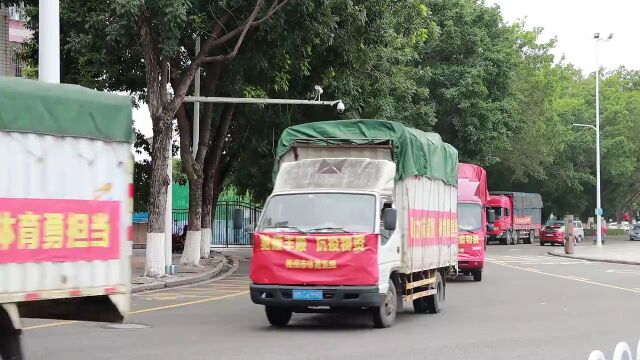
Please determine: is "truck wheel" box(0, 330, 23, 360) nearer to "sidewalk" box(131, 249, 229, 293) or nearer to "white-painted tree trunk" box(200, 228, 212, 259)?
"sidewalk" box(131, 249, 229, 293)

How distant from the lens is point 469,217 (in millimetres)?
24453

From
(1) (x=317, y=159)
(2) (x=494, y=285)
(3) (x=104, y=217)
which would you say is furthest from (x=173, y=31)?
(3) (x=104, y=217)

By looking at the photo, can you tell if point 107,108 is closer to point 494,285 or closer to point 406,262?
point 406,262

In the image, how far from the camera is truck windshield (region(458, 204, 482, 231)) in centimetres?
2416

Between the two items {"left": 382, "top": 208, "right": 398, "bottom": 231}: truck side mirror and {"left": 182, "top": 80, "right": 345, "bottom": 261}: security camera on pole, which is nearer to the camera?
{"left": 382, "top": 208, "right": 398, "bottom": 231}: truck side mirror

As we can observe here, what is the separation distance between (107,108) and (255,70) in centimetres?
1638

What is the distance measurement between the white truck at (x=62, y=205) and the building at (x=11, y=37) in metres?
23.9

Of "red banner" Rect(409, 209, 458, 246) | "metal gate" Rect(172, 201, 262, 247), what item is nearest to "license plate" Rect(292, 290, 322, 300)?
"red banner" Rect(409, 209, 458, 246)

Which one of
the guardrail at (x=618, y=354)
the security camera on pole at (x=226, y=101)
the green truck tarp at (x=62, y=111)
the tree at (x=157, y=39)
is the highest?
the tree at (x=157, y=39)

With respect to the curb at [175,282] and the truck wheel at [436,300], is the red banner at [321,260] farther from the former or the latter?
the curb at [175,282]

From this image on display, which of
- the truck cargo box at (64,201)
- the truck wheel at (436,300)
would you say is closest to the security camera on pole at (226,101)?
the truck wheel at (436,300)

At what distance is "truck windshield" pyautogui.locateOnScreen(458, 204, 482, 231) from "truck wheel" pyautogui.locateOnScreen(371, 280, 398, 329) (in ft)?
36.2

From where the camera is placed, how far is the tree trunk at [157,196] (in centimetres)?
2202

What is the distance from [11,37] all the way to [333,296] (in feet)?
80.2
